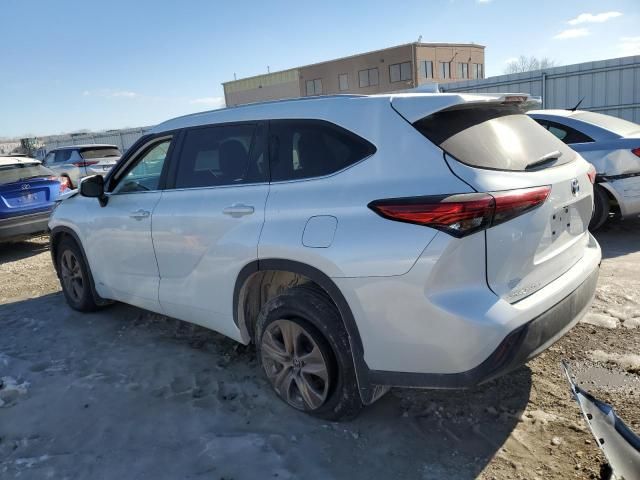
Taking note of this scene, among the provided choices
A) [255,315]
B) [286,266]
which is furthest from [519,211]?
[255,315]

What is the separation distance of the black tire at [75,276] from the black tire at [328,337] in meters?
→ 2.67

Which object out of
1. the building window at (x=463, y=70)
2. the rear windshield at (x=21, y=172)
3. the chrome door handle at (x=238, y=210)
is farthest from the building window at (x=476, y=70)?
the chrome door handle at (x=238, y=210)

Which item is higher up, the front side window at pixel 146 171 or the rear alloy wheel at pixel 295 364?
the front side window at pixel 146 171

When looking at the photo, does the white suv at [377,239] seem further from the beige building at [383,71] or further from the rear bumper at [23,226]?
the beige building at [383,71]

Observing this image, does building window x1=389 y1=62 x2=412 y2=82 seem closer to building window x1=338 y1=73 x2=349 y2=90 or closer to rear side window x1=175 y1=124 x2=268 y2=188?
building window x1=338 y1=73 x2=349 y2=90

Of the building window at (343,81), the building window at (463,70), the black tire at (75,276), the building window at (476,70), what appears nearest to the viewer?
the black tire at (75,276)

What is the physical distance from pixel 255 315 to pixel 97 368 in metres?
1.44

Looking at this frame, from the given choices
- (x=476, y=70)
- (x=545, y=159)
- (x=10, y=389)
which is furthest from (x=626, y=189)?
(x=476, y=70)

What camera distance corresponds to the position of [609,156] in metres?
6.20

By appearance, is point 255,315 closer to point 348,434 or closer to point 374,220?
point 348,434

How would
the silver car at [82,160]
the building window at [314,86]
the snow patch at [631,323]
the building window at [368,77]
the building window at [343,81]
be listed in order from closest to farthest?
1. the snow patch at [631,323]
2. the silver car at [82,160]
3. the building window at [368,77]
4. the building window at [343,81]
5. the building window at [314,86]

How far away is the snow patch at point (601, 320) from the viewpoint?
4016 millimetres

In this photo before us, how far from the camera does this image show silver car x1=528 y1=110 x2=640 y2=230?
20.1 ft

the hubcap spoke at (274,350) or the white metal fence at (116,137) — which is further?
the white metal fence at (116,137)
